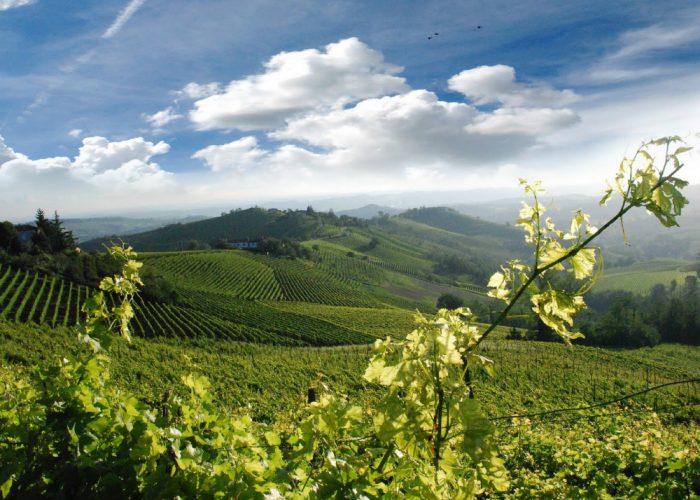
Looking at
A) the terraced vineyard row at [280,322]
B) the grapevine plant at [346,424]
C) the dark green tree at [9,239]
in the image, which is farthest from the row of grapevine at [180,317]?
the grapevine plant at [346,424]

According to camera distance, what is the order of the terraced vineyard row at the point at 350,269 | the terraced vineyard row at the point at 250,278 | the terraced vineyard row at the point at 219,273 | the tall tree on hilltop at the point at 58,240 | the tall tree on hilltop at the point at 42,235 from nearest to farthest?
the tall tree on hilltop at the point at 42,235, the tall tree on hilltop at the point at 58,240, the terraced vineyard row at the point at 219,273, the terraced vineyard row at the point at 250,278, the terraced vineyard row at the point at 350,269

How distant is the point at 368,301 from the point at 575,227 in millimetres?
89895

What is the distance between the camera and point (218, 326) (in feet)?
169

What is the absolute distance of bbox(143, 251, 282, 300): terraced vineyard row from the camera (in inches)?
3189

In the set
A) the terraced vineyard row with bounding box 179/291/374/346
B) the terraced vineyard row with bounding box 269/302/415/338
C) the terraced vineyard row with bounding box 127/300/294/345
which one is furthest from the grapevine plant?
the terraced vineyard row with bounding box 269/302/415/338

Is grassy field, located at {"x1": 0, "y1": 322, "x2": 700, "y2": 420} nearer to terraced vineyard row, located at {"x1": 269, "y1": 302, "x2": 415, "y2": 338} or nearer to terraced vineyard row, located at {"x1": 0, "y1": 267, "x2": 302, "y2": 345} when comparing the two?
terraced vineyard row, located at {"x1": 0, "y1": 267, "x2": 302, "y2": 345}

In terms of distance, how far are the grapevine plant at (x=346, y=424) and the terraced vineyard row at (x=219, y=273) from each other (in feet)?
251

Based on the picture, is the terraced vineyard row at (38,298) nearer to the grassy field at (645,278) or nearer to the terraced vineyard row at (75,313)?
the terraced vineyard row at (75,313)

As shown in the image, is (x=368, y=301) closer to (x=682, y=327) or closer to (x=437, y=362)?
(x=682, y=327)

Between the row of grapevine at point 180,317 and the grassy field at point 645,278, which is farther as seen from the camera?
the grassy field at point 645,278

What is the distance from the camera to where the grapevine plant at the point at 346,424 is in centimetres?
154

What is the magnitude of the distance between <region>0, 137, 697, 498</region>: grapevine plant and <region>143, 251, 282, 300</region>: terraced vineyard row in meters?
76.6

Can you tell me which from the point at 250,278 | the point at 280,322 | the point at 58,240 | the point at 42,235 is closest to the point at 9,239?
the point at 42,235

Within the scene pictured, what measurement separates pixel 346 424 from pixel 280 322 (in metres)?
58.7
